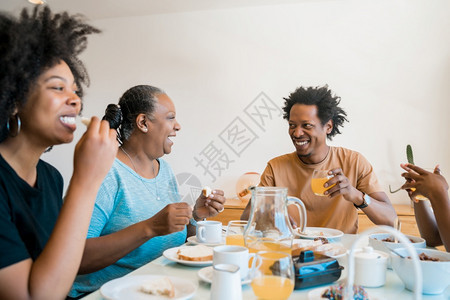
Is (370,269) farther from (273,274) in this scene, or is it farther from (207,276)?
(207,276)

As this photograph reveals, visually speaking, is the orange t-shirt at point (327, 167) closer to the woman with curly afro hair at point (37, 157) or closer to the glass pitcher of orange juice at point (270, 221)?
the glass pitcher of orange juice at point (270, 221)

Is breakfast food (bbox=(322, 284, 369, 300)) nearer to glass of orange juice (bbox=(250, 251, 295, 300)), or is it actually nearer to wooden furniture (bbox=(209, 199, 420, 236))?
glass of orange juice (bbox=(250, 251, 295, 300))

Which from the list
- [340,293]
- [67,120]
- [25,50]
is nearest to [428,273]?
[340,293]

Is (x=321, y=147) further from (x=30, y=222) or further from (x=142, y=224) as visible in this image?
(x=30, y=222)

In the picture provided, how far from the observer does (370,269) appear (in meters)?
0.96

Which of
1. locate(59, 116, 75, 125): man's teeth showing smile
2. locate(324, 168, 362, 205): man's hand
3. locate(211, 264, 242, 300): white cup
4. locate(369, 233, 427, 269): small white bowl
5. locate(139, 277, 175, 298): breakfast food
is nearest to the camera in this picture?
locate(211, 264, 242, 300): white cup

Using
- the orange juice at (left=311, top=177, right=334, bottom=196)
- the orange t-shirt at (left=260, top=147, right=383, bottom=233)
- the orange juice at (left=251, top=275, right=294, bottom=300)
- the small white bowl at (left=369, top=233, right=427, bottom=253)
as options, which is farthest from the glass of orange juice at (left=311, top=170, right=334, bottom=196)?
the orange juice at (left=251, top=275, right=294, bottom=300)

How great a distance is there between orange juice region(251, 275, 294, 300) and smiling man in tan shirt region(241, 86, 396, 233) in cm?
108

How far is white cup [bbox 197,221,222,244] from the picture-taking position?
4.55ft

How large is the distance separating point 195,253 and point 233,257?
1.08ft

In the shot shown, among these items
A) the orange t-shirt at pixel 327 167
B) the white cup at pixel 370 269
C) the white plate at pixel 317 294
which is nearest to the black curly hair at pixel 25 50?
the white plate at pixel 317 294

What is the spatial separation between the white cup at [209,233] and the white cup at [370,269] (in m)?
0.57

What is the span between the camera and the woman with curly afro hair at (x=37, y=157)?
81cm

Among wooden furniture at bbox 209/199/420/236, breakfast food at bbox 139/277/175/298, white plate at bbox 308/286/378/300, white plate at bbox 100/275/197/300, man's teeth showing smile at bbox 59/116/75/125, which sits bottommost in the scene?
wooden furniture at bbox 209/199/420/236
